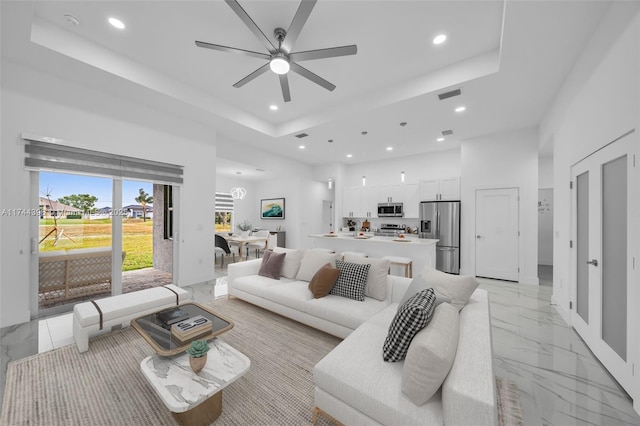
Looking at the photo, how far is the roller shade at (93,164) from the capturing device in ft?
9.87

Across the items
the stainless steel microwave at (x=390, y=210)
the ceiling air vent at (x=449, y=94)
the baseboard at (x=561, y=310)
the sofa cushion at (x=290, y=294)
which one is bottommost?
the baseboard at (x=561, y=310)

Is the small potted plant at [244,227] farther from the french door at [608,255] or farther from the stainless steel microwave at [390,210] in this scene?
the french door at [608,255]

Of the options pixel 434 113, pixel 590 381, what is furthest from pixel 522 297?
pixel 434 113

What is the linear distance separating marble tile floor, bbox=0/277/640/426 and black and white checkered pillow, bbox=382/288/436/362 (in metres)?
1.01

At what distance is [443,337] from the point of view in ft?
4.32

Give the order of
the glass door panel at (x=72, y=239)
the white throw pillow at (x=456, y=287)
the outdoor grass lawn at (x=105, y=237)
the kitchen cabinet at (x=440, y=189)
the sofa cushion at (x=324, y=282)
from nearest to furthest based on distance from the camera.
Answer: the white throw pillow at (x=456, y=287), the sofa cushion at (x=324, y=282), the glass door panel at (x=72, y=239), the outdoor grass lawn at (x=105, y=237), the kitchen cabinet at (x=440, y=189)

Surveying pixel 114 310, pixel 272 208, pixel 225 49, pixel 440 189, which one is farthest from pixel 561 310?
pixel 272 208

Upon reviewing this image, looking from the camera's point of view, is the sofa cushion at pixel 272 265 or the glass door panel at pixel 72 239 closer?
the glass door panel at pixel 72 239

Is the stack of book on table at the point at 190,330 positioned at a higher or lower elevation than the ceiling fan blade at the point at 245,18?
lower

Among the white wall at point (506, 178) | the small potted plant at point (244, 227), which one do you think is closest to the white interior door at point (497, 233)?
the white wall at point (506, 178)

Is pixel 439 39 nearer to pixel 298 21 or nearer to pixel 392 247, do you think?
pixel 298 21

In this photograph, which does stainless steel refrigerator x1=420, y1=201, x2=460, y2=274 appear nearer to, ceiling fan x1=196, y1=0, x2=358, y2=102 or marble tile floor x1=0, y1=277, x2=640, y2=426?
marble tile floor x1=0, y1=277, x2=640, y2=426

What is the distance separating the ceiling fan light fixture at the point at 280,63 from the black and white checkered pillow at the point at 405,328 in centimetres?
261

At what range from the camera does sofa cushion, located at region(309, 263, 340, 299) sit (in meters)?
2.77
